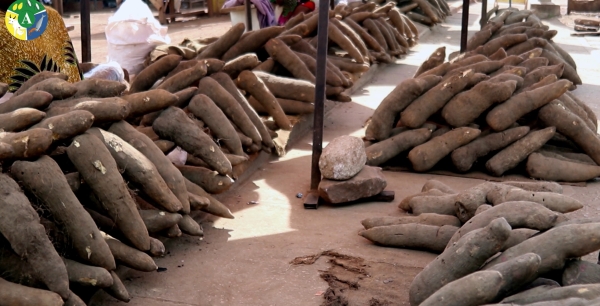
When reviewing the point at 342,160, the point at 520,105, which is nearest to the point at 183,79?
the point at 342,160

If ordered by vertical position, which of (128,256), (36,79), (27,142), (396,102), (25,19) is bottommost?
(128,256)

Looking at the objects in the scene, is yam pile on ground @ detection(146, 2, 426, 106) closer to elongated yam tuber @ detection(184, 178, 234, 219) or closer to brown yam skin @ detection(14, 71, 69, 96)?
elongated yam tuber @ detection(184, 178, 234, 219)

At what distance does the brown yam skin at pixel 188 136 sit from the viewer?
4.72m

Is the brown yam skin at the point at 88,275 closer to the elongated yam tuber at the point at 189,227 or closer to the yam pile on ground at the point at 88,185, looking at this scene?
the yam pile on ground at the point at 88,185

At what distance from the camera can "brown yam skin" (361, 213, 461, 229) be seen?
175 inches

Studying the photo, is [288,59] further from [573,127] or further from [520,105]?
[573,127]

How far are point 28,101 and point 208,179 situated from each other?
133cm

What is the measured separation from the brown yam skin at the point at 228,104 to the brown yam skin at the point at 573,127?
232 cm

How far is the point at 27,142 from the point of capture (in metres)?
3.38

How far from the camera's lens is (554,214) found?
3547mm

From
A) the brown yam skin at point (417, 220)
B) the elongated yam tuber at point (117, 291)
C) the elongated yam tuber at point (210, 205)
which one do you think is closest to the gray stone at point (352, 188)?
the brown yam skin at point (417, 220)

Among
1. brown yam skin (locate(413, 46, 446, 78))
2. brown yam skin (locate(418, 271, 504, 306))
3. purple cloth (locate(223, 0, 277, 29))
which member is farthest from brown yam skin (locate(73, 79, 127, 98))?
purple cloth (locate(223, 0, 277, 29))

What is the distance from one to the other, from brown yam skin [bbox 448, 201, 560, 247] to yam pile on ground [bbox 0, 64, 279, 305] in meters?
1.53

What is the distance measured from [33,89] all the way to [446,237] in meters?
2.37
